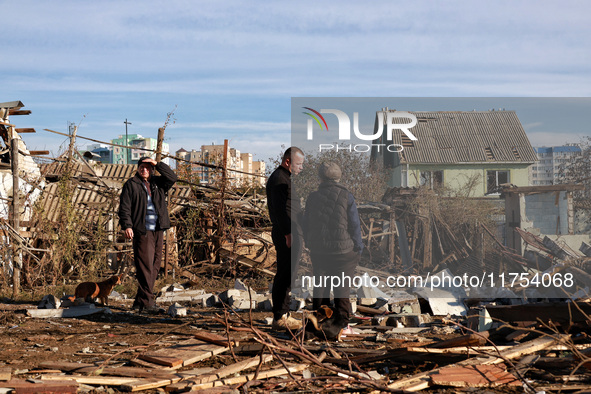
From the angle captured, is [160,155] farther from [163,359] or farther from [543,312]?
[543,312]

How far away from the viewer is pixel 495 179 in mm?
10312

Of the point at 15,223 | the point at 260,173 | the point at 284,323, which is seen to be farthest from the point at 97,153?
the point at 284,323

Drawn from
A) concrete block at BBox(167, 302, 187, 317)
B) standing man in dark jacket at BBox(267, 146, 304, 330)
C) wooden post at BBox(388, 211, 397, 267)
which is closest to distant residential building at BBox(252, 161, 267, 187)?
wooden post at BBox(388, 211, 397, 267)

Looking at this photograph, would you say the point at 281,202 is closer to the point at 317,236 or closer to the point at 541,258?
the point at 317,236

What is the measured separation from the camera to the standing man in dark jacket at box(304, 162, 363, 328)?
20.0 feet

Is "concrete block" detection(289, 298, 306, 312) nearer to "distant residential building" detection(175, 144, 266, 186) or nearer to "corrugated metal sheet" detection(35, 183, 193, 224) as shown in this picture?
"distant residential building" detection(175, 144, 266, 186)

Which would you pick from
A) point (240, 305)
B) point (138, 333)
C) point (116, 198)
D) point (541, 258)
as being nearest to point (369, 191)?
point (541, 258)

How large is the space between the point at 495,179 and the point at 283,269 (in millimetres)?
5331

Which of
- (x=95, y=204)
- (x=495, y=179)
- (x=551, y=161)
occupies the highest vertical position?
(x=551, y=161)

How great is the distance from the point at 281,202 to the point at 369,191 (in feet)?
17.2

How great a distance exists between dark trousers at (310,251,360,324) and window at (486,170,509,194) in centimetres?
485

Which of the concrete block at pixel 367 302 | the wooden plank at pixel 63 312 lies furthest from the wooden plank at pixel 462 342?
the wooden plank at pixel 63 312

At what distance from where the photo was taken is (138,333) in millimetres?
6605

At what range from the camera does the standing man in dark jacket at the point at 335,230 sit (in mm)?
6086
